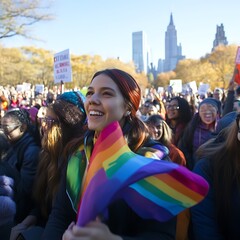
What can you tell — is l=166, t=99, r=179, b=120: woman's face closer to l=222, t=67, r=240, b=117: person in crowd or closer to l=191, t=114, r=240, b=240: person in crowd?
l=222, t=67, r=240, b=117: person in crowd

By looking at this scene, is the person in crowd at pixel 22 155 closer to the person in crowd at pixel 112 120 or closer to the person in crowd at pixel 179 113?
the person in crowd at pixel 112 120

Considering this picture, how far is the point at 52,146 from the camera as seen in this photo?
2.61m

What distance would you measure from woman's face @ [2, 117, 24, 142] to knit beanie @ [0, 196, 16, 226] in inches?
48.5

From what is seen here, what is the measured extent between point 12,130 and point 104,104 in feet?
6.06

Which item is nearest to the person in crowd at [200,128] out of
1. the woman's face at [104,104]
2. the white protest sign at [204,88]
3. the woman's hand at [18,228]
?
the woman's hand at [18,228]

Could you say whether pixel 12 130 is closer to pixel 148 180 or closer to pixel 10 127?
pixel 10 127

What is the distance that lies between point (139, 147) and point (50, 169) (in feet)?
3.54

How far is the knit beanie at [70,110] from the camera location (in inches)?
107

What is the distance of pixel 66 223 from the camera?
1712 mm

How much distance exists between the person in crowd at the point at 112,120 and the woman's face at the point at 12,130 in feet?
5.08

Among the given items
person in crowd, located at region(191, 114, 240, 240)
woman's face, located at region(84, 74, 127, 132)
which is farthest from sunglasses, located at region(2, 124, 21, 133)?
person in crowd, located at region(191, 114, 240, 240)

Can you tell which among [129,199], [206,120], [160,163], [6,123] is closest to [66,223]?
[129,199]

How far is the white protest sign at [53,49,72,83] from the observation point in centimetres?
760

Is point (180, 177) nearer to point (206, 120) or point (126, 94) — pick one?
point (126, 94)
